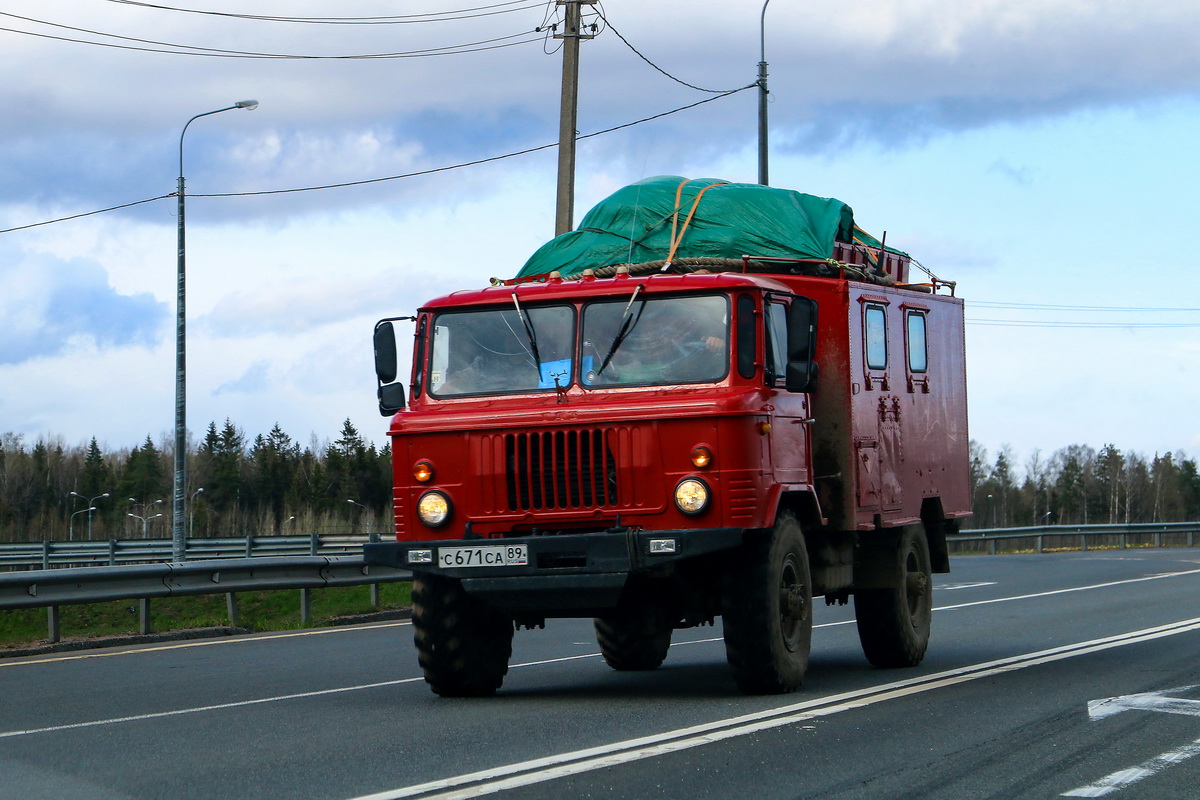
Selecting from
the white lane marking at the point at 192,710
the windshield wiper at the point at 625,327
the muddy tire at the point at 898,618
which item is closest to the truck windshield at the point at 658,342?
the windshield wiper at the point at 625,327

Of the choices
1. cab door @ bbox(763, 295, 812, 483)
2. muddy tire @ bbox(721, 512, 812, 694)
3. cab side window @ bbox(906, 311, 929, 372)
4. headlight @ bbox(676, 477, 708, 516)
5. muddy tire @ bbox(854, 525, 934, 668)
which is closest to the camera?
headlight @ bbox(676, 477, 708, 516)

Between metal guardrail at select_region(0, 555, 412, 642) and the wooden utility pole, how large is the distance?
6.11m

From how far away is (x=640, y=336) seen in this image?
1020cm

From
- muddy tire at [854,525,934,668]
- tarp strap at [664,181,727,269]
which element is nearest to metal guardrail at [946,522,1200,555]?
muddy tire at [854,525,934,668]

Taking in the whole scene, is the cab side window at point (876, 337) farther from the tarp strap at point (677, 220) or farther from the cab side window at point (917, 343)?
the tarp strap at point (677, 220)

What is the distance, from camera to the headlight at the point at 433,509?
10.0 meters

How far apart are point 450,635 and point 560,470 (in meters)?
1.45

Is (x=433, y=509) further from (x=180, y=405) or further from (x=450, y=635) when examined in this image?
(x=180, y=405)

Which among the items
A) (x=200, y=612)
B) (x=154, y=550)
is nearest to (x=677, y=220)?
(x=200, y=612)

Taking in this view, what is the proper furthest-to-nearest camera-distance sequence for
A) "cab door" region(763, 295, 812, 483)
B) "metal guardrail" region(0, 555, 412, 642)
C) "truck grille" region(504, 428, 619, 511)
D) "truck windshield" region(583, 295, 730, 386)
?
"metal guardrail" region(0, 555, 412, 642) → "cab door" region(763, 295, 812, 483) → "truck windshield" region(583, 295, 730, 386) → "truck grille" region(504, 428, 619, 511)

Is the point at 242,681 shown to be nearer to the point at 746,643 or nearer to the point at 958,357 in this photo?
the point at 746,643

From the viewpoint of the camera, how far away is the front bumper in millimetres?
9453

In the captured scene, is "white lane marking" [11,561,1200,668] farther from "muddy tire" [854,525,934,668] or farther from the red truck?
the red truck

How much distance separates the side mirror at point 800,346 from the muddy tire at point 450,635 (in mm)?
2547
